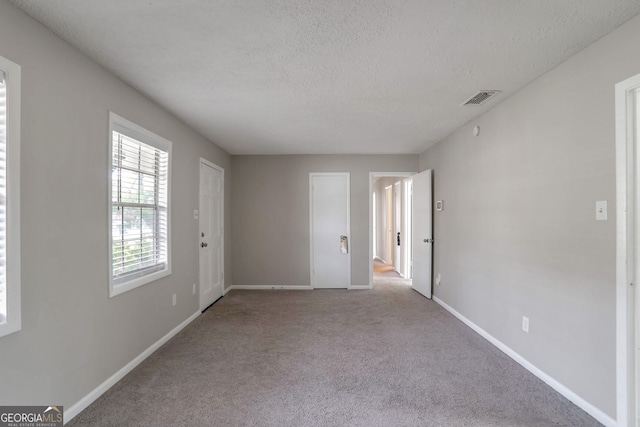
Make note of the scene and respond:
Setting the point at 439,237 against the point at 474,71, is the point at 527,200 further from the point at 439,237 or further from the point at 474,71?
the point at 439,237

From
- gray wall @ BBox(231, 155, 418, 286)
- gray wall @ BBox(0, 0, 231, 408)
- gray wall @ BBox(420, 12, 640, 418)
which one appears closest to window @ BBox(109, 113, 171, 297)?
gray wall @ BBox(0, 0, 231, 408)

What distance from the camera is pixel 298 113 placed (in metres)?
3.17

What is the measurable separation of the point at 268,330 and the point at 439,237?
269 cm

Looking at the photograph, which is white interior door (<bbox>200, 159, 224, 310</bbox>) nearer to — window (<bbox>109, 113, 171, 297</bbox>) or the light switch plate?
window (<bbox>109, 113, 171, 297</bbox>)

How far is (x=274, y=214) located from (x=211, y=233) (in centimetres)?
120

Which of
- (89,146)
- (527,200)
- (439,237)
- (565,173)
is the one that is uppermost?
(89,146)

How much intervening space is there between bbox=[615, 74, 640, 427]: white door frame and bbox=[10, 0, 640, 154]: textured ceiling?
55 cm

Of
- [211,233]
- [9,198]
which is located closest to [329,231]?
[211,233]

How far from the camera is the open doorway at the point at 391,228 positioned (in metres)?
5.74

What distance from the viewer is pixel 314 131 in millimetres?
3832

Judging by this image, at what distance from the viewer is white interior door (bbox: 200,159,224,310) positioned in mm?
4027

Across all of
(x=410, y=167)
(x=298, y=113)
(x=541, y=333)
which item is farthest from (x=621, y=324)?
(x=410, y=167)

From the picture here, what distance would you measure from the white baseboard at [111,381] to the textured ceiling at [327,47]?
2.29m

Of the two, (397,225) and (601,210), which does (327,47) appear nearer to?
(601,210)
